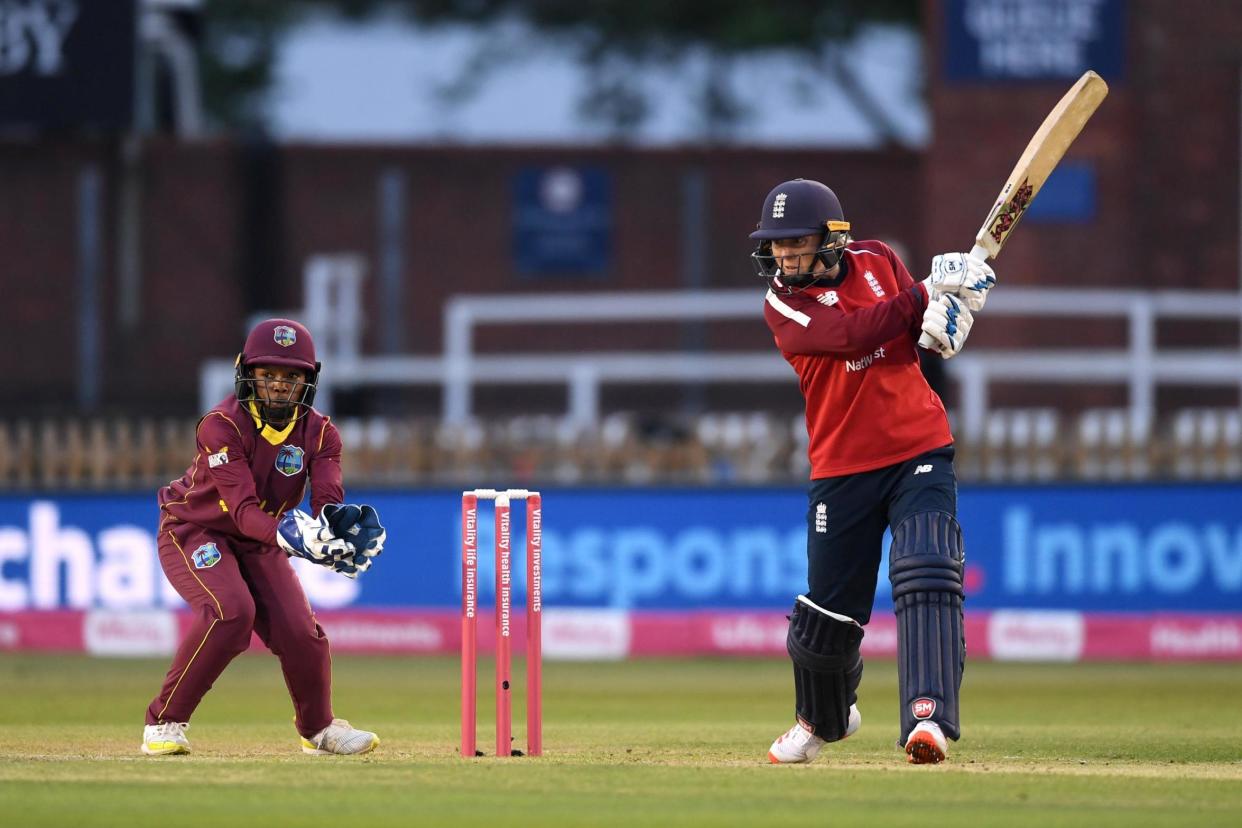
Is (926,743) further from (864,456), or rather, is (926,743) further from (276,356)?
(276,356)

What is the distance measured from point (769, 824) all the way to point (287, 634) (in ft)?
7.42

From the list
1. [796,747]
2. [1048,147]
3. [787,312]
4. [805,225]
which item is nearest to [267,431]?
[787,312]

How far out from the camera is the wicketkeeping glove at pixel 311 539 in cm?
675

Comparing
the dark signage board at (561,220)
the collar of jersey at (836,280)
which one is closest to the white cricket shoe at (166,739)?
the collar of jersey at (836,280)

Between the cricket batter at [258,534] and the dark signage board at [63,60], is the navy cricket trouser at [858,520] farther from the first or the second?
the dark signage board at [63,60]

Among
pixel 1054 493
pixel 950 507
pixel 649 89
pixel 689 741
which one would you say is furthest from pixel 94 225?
pixel 950 507

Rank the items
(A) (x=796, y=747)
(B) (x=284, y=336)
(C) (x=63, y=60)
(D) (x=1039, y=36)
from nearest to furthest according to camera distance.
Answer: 1. (A) (x=796, y=747)
2. (B) (x=284, y=336)
3. (C) (x=63, y=60)
4. (D) (x=1039, y=36)

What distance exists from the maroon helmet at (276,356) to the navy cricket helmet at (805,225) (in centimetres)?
152

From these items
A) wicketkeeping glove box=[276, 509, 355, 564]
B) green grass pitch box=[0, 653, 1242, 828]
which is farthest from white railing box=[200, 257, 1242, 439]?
wicketkeeping glove box=[276, 509, 355, 564]

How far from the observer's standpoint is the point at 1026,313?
57.0 ft

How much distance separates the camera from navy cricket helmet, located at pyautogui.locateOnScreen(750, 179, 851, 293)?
679 cm

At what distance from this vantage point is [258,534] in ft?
22.6

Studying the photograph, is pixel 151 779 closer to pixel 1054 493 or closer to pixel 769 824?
pixel 769 824

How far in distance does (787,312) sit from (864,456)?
0.51 meters
